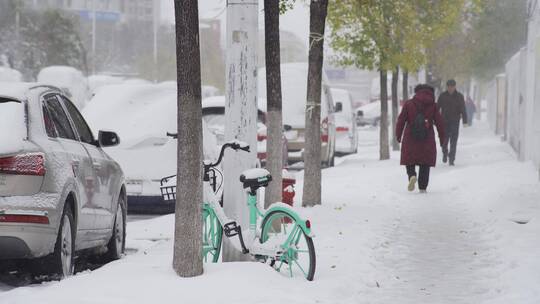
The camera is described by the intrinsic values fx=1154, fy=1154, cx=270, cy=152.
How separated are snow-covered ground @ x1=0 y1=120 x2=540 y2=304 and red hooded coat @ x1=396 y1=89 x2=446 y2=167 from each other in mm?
555

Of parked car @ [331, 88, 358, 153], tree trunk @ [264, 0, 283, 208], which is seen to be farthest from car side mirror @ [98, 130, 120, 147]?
parked car @ [331, 88, 358, 153]

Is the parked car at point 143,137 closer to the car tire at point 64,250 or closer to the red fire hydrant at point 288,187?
the red fire hydrant at point 288,187

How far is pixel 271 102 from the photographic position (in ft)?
39.8

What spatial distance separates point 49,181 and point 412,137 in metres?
10.5

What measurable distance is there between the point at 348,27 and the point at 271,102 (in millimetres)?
14108

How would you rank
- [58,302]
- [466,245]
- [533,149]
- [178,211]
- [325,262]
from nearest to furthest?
1. [58,302]
2. [178,211]
3. [325,262]
4. [466,245]
5. [533,149]

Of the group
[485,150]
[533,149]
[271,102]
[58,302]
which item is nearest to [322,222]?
[271,102]

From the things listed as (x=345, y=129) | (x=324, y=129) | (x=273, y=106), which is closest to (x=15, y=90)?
(x=273, y=106)

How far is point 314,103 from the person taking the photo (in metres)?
14.4

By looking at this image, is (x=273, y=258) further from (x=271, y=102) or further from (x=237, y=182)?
(x=271, y=102)

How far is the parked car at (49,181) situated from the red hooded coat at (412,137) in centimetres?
842

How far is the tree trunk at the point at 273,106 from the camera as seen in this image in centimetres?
1180

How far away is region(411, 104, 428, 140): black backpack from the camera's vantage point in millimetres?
17938

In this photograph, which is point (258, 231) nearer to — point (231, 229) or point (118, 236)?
point (231, 229)
